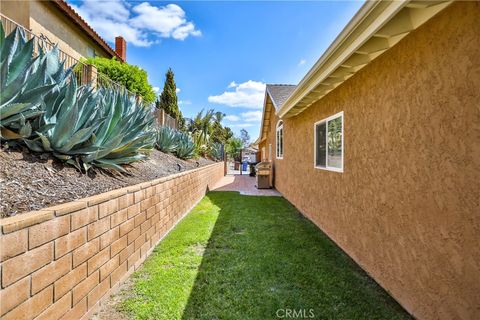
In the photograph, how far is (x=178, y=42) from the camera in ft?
36.9

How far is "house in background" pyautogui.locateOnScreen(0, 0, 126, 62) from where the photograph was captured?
37.1 feet

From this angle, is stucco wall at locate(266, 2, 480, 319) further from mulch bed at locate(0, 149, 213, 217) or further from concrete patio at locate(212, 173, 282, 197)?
concrete patio at locate(212, 173, 282, 197)

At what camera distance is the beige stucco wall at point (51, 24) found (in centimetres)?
1132

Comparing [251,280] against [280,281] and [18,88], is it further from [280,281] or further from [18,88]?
[18,88]

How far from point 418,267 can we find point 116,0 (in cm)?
758

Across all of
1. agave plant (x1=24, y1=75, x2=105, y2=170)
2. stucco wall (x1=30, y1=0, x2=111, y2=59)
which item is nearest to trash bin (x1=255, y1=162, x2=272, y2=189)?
agave plant (x1=24, y1=75, x2=105, y2=170)

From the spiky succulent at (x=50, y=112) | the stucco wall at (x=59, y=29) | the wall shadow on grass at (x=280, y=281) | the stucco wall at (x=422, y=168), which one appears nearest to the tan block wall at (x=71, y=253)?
the spiky succulent at (x=50, y=112)

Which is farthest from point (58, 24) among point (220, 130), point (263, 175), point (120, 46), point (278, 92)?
point (220, 130)

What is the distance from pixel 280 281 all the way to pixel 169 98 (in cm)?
2409

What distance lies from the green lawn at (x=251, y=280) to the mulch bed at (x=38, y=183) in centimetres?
134

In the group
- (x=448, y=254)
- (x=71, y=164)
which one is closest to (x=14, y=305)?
(x=71, y=164)

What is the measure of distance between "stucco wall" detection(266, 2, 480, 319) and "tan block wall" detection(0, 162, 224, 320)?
131 inches

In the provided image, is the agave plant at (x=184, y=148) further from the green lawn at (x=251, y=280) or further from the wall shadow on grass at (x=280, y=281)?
the wall shadow on grass at (x=280, y=281)

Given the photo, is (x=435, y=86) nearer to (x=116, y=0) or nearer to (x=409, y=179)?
(x=409, y=179)
